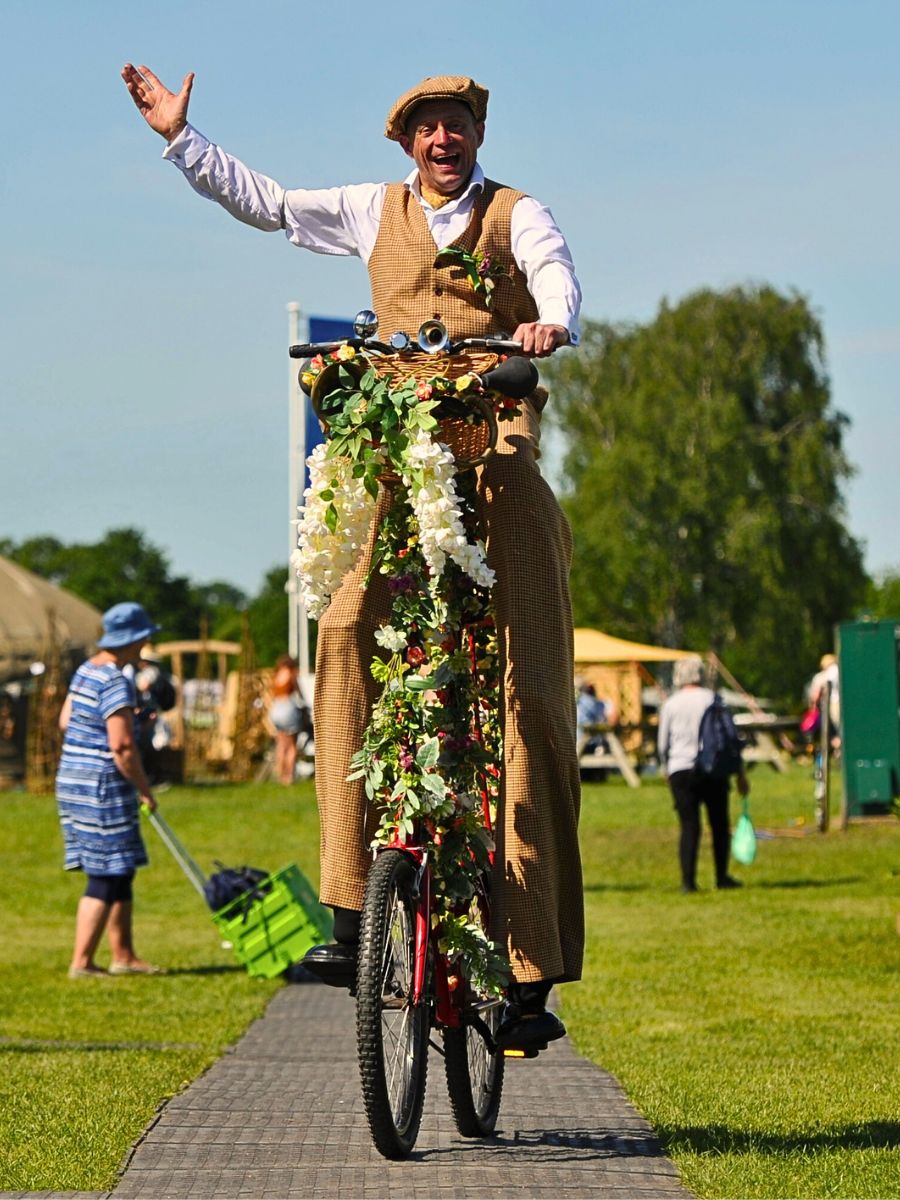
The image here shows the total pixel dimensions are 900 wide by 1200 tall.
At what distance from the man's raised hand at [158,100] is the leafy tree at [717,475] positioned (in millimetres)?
53807

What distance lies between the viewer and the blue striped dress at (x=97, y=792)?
11797 mm

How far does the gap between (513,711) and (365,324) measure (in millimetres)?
1152

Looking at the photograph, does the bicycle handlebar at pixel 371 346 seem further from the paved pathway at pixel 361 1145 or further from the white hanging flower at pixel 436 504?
the paved pathway at pixel 361 1145

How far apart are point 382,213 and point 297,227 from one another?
285 mm

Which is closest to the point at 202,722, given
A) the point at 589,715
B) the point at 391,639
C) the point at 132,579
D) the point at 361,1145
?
the point at 589,715

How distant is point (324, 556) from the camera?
→ 5.36 m

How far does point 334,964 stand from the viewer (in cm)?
530

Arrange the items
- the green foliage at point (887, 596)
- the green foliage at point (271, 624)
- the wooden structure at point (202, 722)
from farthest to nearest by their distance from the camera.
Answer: the green foliage at point (271, 624)
the green foliage at point (887, 596)
the wooden structure at point (202, 722)

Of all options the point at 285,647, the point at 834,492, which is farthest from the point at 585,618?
the point at 285,647

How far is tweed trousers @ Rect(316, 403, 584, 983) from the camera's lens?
5434 mm

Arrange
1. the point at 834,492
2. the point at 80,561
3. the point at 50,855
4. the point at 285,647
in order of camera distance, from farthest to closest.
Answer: the point at 80,561
the point at 285,647
the point at 834,492
the point at 50,855

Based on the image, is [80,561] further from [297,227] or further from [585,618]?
[297,227]

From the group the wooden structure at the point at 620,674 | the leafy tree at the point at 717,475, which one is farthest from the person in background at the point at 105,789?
the leafy tree at the point at 717,475

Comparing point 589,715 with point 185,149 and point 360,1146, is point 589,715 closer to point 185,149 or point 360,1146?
point 360,1146
